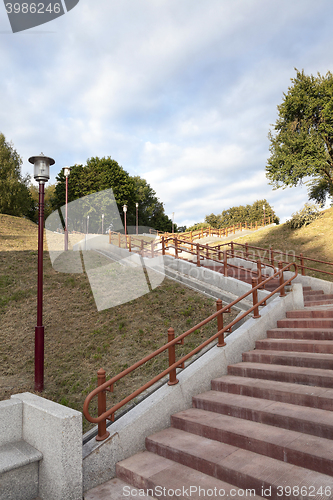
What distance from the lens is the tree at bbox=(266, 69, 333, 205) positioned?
26.1m

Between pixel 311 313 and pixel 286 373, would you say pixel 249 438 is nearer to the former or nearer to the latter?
pixel 286 373

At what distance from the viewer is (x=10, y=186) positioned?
1535 inches

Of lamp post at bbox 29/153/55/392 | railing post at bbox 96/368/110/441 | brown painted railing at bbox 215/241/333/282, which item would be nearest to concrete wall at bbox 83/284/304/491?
railing post at bbox 96/368/110/441

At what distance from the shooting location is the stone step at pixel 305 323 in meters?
6.04

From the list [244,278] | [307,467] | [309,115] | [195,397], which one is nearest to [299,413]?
[307,467]

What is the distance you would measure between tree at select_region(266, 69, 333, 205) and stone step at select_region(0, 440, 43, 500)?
27542mm

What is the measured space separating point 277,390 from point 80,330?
262 inches

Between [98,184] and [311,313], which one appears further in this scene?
[98,184]

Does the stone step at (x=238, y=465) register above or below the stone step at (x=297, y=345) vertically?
below

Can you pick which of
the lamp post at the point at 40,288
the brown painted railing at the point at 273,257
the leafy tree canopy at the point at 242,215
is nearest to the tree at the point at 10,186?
the brown painted railing at the point at 273,257

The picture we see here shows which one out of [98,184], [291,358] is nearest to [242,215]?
[98,184]

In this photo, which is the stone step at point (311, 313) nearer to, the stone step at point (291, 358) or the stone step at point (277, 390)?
the stone step at point (291, 358)

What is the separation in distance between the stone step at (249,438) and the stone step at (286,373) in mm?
1032

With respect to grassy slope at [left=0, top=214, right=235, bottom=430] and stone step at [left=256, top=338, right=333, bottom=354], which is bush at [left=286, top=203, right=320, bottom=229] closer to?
grassy slope at [left=0, top=214, right=235, bottom=430]
